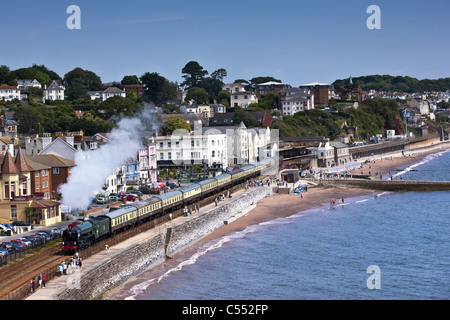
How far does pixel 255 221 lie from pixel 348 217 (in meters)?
11.3

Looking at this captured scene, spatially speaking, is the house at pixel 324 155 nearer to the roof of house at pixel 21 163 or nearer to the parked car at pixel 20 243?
the roof of house at pixel 21 163

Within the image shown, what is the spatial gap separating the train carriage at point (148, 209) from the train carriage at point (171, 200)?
106cm

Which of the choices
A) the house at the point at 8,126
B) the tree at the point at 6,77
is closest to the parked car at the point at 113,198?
the house at the point at 8,126

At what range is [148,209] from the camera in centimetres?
4984

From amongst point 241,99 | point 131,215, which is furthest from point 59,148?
point 241,99

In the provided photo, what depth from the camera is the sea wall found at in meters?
32.6

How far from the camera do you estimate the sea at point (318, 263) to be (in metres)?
38.4

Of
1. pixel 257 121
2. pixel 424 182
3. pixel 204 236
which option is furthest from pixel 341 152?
pixel 204 236

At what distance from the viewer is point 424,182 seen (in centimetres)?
8944

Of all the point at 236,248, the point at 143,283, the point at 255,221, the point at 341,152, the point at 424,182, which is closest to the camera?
→ the point at 143,283

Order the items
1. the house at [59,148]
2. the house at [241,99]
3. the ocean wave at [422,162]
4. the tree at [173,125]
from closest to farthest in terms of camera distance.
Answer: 1. the house at [59,148]
2. the tree at [173,125]
3. the ocean wave at [422,162]
4. the house at [241,99]

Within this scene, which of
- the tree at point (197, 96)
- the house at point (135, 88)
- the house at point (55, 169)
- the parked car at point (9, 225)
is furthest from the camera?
the tree at point (197, 96)

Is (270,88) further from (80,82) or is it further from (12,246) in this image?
(12,246)
